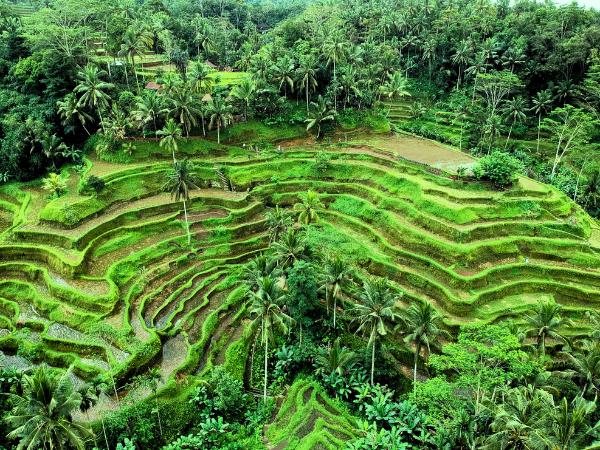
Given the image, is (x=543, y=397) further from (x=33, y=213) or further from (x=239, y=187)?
(x=33, y=213)

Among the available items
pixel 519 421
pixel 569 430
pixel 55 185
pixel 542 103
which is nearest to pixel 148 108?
pixel 55 185

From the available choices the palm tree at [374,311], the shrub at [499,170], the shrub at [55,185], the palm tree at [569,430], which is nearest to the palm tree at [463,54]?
the shrub at [499,170]

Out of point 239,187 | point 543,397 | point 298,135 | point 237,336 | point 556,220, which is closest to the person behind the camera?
point 543,397

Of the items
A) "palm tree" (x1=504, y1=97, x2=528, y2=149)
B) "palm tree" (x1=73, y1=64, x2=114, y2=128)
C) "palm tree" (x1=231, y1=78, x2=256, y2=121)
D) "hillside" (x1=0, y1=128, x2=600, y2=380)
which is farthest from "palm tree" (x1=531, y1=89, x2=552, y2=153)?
"palm tree" (x1=73, y1=64, x2=114, y2=128)

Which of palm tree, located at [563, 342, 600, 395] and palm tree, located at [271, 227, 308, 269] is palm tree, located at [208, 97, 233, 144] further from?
palm tree, located at [563, 342, 600, 395]

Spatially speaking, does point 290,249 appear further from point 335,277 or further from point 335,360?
point 335,360

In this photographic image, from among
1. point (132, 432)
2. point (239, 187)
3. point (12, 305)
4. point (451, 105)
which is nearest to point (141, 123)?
point (239, 187)

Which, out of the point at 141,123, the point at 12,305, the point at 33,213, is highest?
the point at 141,123
